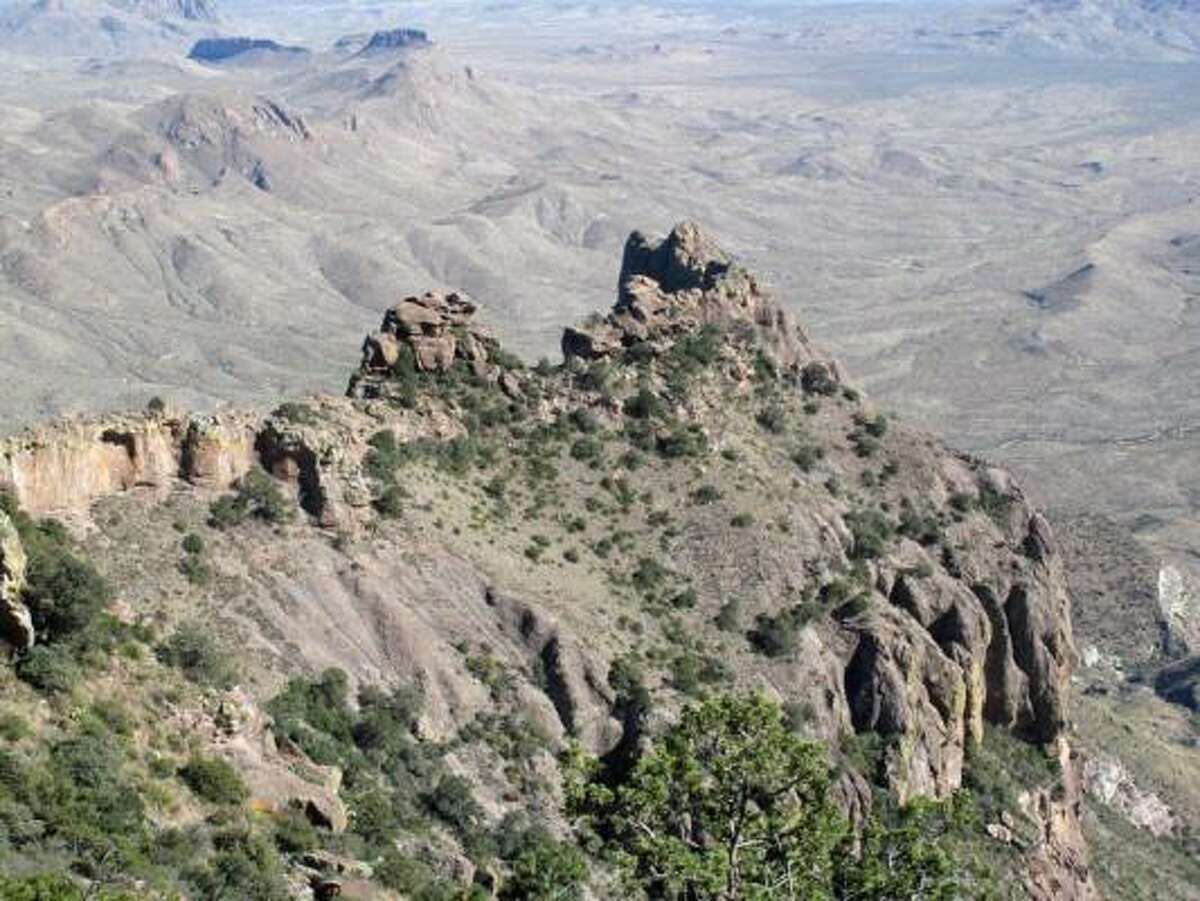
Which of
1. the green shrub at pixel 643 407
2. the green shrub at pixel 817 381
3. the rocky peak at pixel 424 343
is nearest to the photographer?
the rocky peak at pixel 424 343

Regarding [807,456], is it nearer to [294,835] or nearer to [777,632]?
[777,632]

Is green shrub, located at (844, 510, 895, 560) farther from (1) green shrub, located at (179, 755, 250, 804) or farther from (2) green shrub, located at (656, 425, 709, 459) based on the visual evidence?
(1) green shrub, located at (179, 755, 250, 804)

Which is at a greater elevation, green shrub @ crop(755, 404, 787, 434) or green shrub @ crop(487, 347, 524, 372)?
green shrub @ crop(487, 347, 524, 372)

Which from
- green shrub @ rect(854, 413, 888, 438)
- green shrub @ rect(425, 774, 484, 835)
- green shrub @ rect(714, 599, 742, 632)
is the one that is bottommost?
green shrub @ rect(425, 774, 484, 835)

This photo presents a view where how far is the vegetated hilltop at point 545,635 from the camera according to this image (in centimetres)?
3284

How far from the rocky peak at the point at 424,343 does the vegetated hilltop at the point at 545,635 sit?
120 millimetres

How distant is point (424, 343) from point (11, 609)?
28.9 m

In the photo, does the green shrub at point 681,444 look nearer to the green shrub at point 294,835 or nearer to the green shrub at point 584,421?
the green shrub at point 584,421

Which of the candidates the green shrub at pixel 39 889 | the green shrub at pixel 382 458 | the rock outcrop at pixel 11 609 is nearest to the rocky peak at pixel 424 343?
the green shrub at pixel 382 458

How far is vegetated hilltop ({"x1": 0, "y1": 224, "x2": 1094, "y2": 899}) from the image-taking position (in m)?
32.8

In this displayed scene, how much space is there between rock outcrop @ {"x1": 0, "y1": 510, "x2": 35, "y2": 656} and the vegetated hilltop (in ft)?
0.21

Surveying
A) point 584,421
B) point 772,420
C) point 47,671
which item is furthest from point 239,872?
point 772,420

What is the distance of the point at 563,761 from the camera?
35.2 metres

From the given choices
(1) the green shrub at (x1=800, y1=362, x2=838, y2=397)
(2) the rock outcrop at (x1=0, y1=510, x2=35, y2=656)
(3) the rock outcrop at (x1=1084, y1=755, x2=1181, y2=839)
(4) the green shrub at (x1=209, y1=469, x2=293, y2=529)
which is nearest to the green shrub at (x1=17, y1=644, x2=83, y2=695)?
(2) the rock outcrop at (x1=0, y1=510, x2=35, y2=656)
